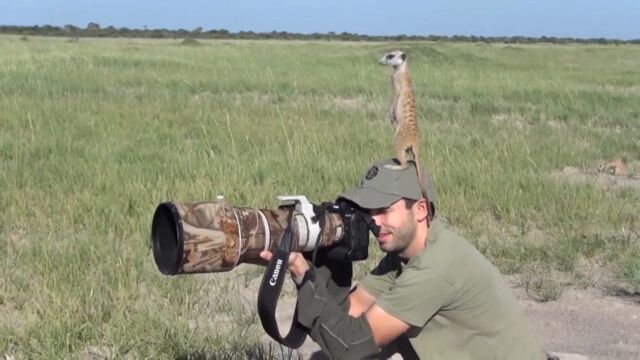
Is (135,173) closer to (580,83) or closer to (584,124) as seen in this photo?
A: (584,124)

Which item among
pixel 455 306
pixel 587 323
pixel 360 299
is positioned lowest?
pixel 587 323

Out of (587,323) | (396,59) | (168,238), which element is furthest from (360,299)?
(396,59)

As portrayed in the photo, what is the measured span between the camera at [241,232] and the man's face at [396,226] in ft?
0.12

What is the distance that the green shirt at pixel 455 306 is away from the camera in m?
2.21

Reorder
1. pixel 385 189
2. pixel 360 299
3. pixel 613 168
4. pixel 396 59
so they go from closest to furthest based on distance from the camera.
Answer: pixel 385 189 < pixel 360 299 < pixel 396 59 < pixel 613 168

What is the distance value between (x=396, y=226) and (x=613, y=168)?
5.50 meters

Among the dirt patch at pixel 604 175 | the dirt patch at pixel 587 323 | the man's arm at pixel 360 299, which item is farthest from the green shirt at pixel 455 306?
the dirt patch at pixel 604 175

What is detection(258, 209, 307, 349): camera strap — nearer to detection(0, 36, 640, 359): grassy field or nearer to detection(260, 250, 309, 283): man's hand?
detection(260, 250, 309, 283): man's hand

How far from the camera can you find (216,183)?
5.49m

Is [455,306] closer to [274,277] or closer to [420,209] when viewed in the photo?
[420,209]

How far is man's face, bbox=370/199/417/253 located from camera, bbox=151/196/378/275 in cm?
4

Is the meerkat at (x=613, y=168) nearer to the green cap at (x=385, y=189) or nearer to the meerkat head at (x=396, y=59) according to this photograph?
the meerkat head at (x=396, y=59)

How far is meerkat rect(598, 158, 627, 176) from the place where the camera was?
7173mm

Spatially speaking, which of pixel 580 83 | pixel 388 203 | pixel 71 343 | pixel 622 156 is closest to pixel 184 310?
pixel 71 343
